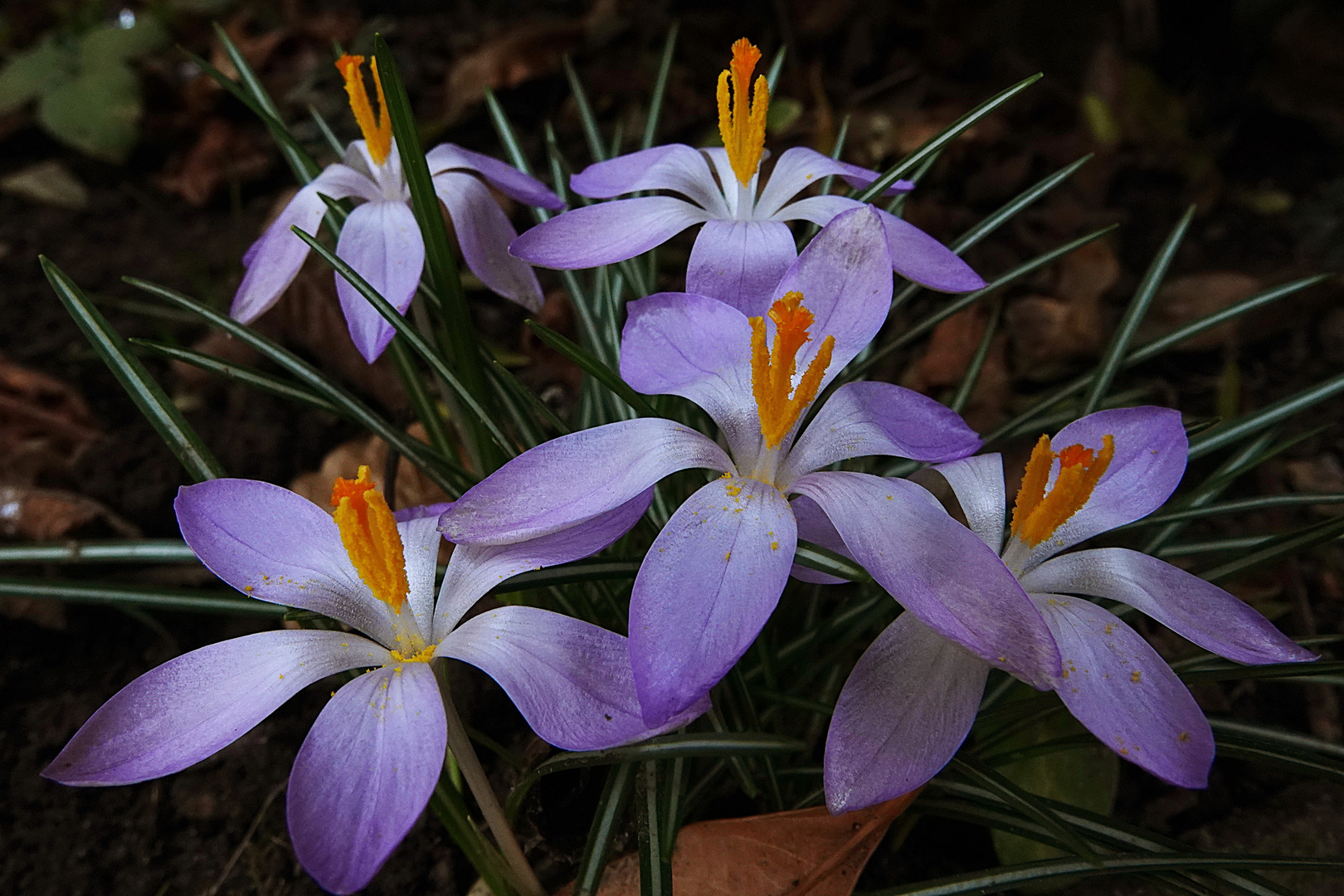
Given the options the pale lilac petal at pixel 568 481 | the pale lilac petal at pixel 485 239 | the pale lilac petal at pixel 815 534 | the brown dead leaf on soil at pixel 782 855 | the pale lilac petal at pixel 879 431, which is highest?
the pale lilac petal at pixel 485 239

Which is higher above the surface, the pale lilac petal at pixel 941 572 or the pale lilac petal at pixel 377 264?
the pale lilac petal at pixel 377 264

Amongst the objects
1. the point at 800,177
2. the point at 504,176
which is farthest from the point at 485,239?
the point at 800,177

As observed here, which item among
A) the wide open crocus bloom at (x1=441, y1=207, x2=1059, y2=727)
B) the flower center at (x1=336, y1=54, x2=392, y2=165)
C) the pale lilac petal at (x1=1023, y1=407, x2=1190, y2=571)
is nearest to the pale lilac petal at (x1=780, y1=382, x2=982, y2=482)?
the wide open crocus bloom at (x1=441, y1=207, x2=1059, y2=727)

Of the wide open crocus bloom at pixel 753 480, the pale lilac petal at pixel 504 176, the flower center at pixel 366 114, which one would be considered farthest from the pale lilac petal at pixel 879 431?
the flower center at pixel 366 114

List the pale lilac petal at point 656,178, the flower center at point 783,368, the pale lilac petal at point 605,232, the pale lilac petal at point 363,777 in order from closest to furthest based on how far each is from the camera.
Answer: the pale lilac petal at point 363,777
the flower center at point 783,368
the pale lilac petal at point 605,232
the pale lilac petal at point 656,178

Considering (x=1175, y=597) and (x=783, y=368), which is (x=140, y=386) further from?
(x=1175, y=597)

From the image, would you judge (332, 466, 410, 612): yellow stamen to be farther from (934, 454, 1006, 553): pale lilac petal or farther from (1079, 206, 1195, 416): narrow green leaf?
(1079, 206, 1195, 416): narrow green leaf

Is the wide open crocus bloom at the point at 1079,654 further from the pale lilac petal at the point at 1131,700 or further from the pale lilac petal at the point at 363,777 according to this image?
the pale lilac petal at the point at 363,777
